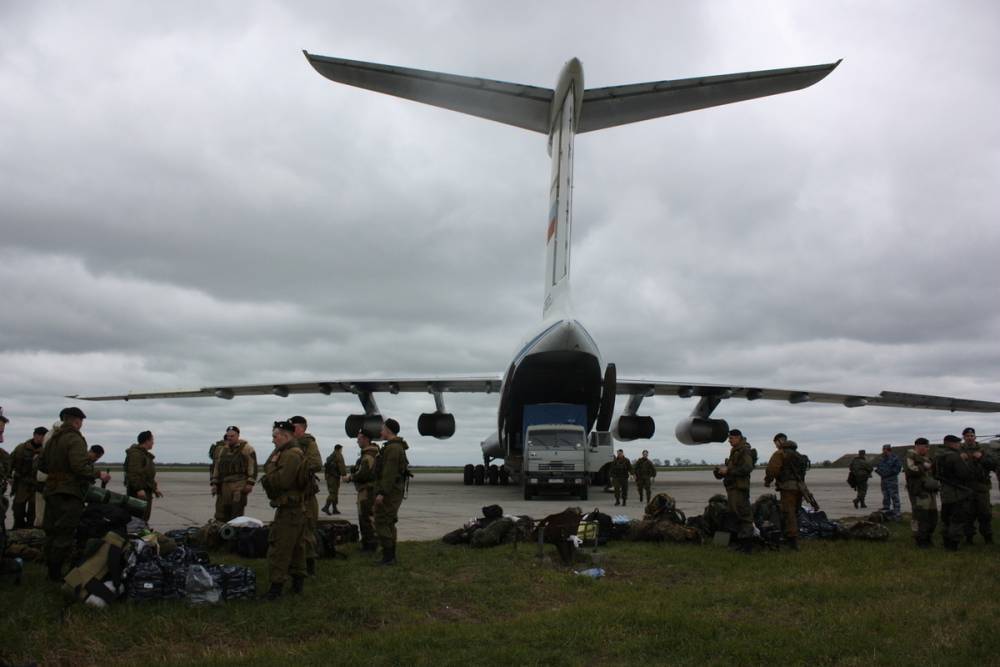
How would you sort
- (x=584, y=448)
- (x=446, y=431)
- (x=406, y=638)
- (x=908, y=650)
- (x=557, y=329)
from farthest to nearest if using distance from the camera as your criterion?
(x=446, y=431)
(x=584, y=448)
(x=557, y=329)
(x=406, y=638)
(x=908, y=650)

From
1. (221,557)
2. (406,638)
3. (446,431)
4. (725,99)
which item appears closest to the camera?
(406,638)

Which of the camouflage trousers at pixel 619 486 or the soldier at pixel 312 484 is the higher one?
the soldier at pixel 312 484

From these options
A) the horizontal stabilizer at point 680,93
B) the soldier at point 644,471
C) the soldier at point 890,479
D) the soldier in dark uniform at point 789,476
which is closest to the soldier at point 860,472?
the soldier at point 890,479

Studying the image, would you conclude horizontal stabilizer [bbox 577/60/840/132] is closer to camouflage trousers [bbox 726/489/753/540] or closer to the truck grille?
camouflage trousers [bbox 726/489/753/540]

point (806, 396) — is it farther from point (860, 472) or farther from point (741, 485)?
point (741, 485)

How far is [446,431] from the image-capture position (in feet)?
86.2

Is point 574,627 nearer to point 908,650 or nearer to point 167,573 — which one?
point 908,650

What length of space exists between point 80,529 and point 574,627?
466 centimetres

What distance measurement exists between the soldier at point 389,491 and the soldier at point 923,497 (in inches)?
267

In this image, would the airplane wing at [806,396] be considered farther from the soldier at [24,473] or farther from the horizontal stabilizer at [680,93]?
the soldier at [24,473]

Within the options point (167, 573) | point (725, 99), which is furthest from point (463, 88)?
point (167, 573)

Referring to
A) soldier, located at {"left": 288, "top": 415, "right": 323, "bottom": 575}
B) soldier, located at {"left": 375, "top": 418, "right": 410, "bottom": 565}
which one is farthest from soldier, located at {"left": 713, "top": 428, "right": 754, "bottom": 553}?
soldier, located at {"left": 288, "top": 415, "right": 323, "bottom": 575}

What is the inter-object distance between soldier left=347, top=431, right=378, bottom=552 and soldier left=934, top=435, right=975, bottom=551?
7.40 meters

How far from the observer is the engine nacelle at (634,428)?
26.2 metres
